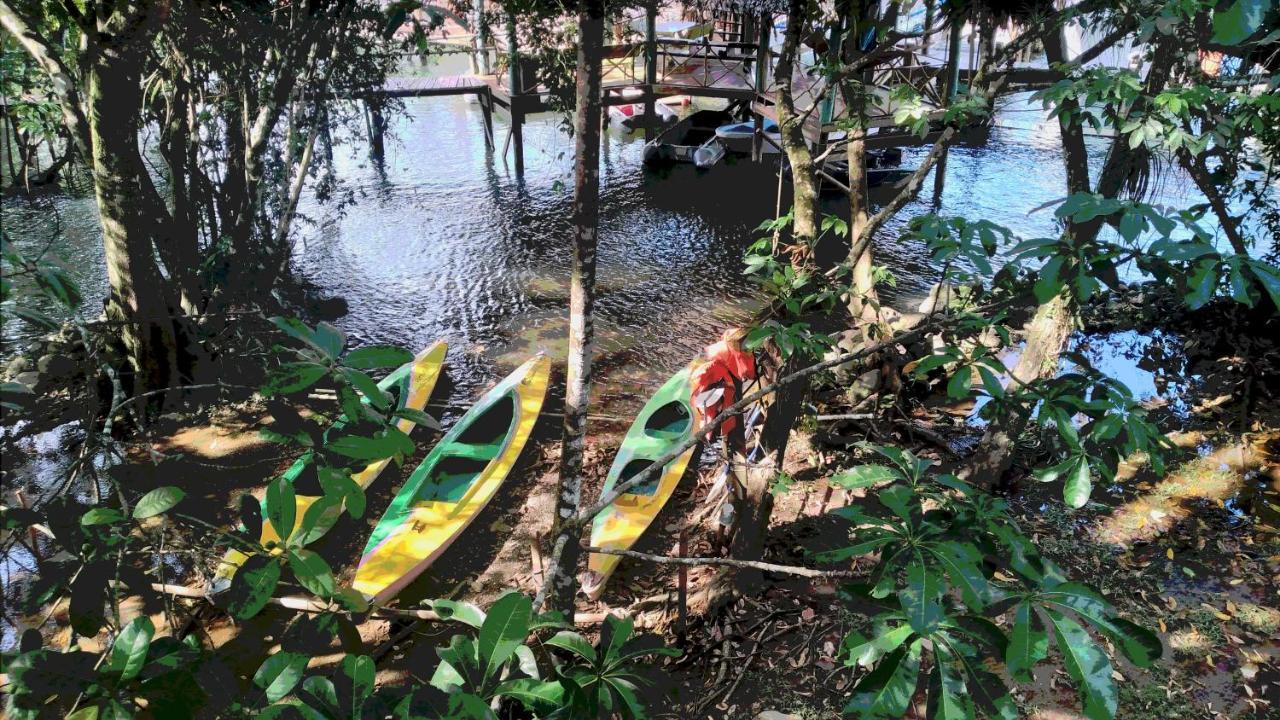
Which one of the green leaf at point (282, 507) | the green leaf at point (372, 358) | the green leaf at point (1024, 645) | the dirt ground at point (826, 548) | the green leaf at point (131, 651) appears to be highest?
the green leaf at point (372, 358)

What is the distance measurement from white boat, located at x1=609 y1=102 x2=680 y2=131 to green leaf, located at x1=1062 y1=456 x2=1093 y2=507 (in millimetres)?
15048

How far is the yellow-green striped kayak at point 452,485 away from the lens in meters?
5.03

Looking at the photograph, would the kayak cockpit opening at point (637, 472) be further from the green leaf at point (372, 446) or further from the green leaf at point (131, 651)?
the green leaf at point (131, 651)

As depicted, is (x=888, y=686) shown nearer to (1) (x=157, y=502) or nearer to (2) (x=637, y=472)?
(1) (x=157, y=502)

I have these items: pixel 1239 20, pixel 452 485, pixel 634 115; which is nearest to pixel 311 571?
pixel 1239 20

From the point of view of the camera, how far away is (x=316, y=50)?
25.1ft

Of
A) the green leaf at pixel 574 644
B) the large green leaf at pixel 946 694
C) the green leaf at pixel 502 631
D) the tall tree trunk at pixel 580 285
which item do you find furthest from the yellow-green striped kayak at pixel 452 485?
the large green leaf at pixel 946 694

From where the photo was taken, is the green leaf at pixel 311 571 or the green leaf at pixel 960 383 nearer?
the green leaf at pixel 311 571

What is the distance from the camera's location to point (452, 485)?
5.82 meters

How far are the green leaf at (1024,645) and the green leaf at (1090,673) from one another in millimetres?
43

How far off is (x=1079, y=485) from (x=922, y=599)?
78 cm

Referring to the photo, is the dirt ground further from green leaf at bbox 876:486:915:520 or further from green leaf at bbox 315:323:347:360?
green leaf at bbox 315:323:347:360

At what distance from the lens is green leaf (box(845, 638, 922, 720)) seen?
1.62m

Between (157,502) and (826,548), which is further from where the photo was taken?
(826,548)
